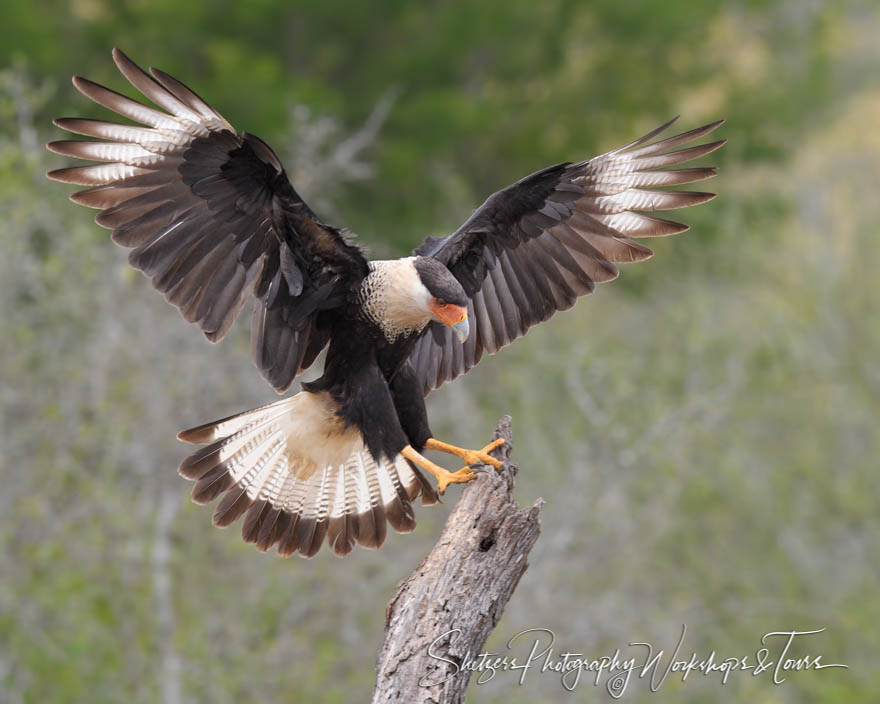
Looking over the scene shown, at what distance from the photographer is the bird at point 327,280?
412 centimetres

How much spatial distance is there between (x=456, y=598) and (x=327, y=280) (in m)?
1.38

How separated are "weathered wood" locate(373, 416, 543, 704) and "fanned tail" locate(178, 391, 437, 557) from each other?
0.89m

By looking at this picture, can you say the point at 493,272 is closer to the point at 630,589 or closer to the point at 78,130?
the point at 78,130

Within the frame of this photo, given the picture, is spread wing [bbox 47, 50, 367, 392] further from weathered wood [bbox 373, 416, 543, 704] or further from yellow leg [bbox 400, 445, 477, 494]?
weathered wood [bbox 373, 416, 543, 704]

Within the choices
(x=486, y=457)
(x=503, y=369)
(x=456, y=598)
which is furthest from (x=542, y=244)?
(x=503, y=369)

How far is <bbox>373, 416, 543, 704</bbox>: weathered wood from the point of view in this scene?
11.2ft

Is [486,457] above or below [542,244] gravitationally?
below

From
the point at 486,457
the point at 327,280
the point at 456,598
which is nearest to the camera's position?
the point at 456,598

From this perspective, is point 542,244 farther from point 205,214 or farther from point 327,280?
point 205,214

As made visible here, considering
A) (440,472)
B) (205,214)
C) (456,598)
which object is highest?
(205,214)

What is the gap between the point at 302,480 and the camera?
15.5ft

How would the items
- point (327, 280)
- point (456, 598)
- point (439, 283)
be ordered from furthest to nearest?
point (327, 280)
point (439, 283)
point (456, 598)

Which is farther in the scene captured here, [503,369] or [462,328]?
[503,369]

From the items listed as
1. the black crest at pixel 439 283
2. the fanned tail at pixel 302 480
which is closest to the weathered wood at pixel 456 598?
the black crest at pixel 439 283
